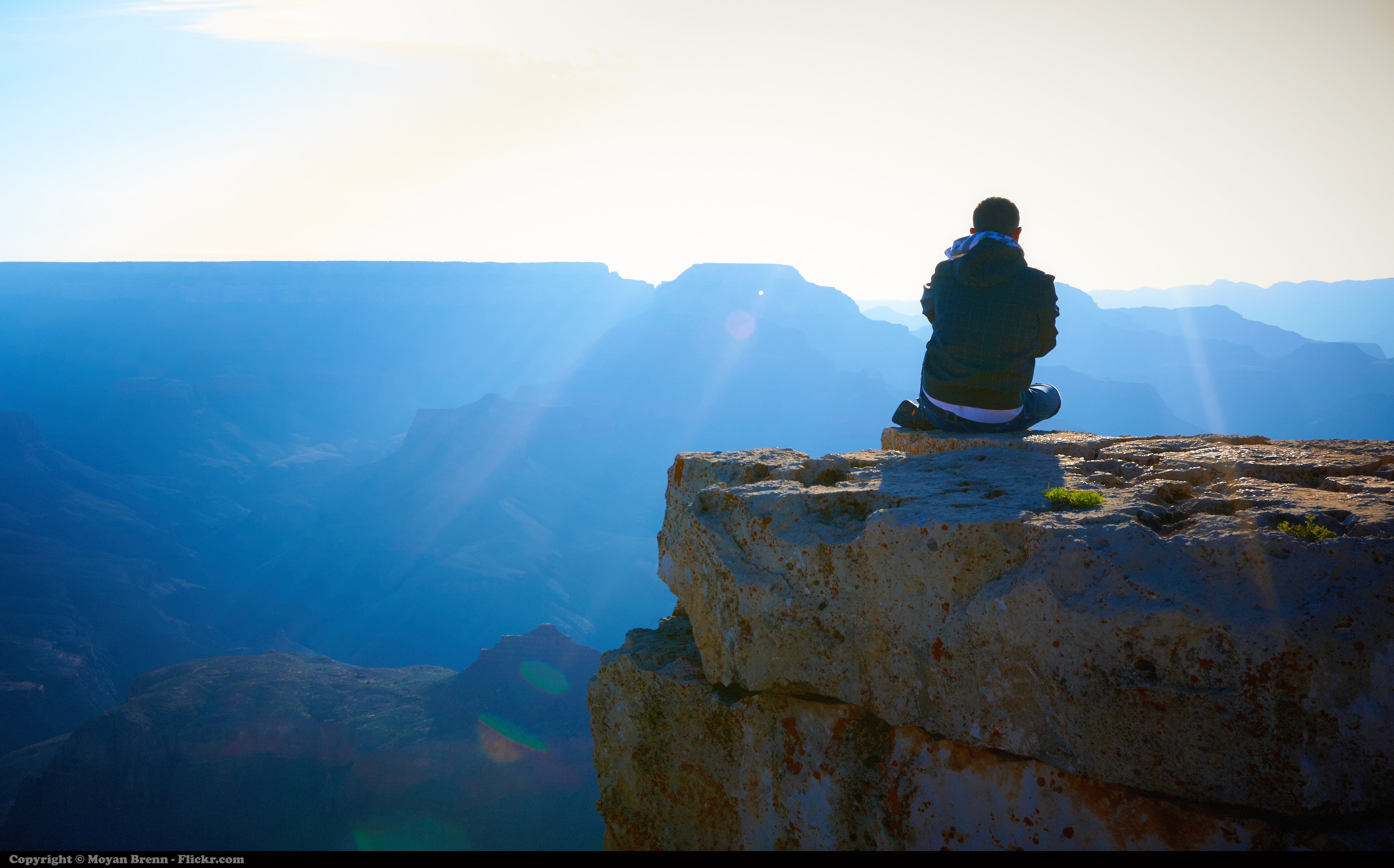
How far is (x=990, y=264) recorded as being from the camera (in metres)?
4.35

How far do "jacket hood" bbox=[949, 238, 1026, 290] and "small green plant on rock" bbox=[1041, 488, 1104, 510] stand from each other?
2005 millimetres

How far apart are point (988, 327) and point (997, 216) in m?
0.77

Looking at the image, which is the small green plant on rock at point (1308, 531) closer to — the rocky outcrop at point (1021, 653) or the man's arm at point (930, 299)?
the rocky outcrop at point (1021, 653)

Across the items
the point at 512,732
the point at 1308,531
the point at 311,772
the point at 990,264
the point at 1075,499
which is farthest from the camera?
the point at 512,732

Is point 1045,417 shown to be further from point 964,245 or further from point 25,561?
point 25,561

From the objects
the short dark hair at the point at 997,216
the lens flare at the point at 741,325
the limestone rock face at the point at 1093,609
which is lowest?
the limestone rock face at the point at 1093,609

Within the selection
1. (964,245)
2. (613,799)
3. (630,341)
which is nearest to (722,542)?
(613,799)

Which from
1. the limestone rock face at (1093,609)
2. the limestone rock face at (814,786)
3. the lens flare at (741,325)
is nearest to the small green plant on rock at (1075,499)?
the limestone rock face at (1093,609)

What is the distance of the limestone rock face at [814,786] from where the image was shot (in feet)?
7.49

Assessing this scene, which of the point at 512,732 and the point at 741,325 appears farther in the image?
the point at 741,325

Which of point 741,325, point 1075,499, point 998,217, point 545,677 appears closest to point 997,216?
point 998,217

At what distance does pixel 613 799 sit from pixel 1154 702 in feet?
8.78

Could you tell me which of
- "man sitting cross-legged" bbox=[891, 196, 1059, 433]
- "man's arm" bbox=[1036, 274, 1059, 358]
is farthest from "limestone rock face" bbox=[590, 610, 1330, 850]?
"man's arm" bbox=[1036, 274, 1059, 358]

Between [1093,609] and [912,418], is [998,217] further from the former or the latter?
[1093,609]
